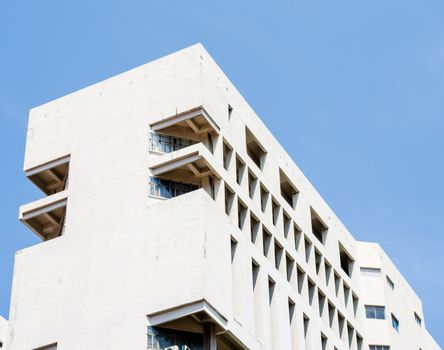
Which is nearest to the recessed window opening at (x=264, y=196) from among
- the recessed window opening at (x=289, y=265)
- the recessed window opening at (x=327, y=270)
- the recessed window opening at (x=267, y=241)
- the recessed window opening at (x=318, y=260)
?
the recessed window opening at (x=267, y=241)

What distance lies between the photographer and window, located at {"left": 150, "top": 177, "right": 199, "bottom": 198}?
5625cm

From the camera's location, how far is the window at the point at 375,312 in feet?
242

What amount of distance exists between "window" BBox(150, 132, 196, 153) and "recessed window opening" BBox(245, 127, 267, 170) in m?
5.02

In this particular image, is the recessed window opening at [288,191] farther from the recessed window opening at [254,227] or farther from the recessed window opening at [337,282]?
the recessed window opening at [254,227]

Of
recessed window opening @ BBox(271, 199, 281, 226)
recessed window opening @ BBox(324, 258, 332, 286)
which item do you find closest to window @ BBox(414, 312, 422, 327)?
recessed window opening @ BBox(324, 258, 332, 286)

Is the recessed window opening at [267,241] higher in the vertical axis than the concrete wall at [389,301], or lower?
lower

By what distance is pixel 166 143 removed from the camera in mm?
58062

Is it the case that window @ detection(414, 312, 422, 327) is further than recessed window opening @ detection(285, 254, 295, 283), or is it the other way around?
window @ detection(414, 312, 422, 327)

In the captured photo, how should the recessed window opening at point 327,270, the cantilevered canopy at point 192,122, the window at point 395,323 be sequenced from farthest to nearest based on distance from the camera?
the window at point 395,323, the recessed window opening at point 327,270, the cantilevered canopy at point 192,122

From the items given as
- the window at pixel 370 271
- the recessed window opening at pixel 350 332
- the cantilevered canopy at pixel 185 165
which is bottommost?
the recessed window opening at pixel 350 332

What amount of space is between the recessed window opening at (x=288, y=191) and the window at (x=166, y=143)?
358 inches

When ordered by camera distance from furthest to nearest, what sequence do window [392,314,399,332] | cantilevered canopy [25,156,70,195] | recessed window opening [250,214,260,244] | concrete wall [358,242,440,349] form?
window [392,314,399,332], concrete wall [358,242,440,349], cantilevered canopy [25,156,70,195], recessed window opening [250,214,260,244]

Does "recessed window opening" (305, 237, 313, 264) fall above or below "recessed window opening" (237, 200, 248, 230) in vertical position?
above

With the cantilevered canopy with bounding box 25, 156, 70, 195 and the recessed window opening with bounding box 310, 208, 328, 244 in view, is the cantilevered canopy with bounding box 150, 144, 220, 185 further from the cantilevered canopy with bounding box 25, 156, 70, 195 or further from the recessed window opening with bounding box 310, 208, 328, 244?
the recessed window opening with bounding box 310, 208, 328, 244
